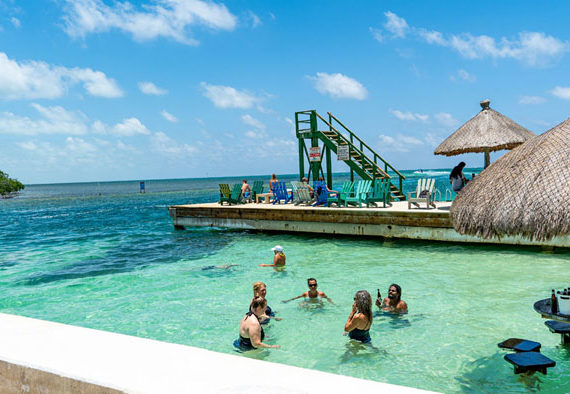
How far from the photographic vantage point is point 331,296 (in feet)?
29.8

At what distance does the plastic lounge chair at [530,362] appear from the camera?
195 inches

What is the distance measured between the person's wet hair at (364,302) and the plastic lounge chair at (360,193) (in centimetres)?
916

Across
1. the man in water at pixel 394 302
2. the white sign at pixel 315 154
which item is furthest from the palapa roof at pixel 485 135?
the man in water at pixel 394 302

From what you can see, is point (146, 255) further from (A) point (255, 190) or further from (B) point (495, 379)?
(B) point (495, 379)

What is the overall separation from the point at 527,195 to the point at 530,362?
2.30 meters

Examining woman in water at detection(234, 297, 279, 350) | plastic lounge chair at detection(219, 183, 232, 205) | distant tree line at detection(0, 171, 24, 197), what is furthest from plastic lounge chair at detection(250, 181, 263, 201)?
distant tree line at detection(0, 171, 24, 197)

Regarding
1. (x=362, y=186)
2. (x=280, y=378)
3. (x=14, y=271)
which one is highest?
(x=362, y=186)

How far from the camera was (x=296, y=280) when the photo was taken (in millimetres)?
10648

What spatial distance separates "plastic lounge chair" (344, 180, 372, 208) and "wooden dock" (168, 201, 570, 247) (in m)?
0.74

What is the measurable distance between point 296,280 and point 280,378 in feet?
27.3

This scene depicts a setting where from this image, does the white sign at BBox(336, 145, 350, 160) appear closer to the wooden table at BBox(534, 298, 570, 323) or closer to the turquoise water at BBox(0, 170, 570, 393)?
the turquoise water at BBox(0, 170, 570, 393)

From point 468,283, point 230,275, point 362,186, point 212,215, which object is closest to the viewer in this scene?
point 468,283

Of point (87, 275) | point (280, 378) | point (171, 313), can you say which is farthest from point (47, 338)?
point (87, 275)

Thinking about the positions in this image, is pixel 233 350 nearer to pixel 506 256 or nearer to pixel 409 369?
pixel 409 369
